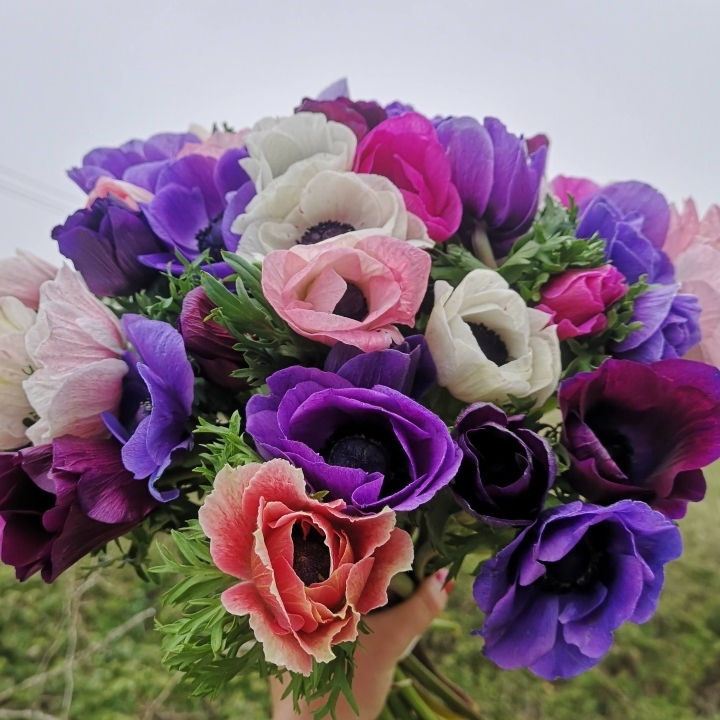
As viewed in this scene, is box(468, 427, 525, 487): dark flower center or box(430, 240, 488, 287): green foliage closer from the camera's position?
box(468, 427, 525, 487): dark flower center

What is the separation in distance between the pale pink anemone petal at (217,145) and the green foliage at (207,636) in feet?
1.16

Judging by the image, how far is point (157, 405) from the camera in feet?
1.36

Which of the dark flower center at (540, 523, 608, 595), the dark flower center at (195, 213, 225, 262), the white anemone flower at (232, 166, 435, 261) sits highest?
the white anemone flower at (232, 166, 435, 261)

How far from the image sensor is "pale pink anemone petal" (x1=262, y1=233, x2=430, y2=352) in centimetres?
39

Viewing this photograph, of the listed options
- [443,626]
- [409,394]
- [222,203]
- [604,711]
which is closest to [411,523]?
[409,394]

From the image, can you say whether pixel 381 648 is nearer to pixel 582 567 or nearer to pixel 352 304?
pixel 582 567

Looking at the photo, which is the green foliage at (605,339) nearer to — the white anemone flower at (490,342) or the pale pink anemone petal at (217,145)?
the white anemone flower at (490,342)

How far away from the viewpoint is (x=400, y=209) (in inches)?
19.0

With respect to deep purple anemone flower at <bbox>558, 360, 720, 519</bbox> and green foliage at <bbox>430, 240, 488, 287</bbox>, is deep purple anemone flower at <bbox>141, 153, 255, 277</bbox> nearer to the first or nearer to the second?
green foliage at <bbox>430, 240, 488, 287</bbox>

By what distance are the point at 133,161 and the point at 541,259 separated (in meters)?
0.41

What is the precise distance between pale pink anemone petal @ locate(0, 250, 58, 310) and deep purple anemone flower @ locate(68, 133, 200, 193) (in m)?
0.12

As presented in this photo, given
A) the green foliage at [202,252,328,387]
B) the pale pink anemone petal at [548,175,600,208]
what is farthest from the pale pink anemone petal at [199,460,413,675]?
the pale pink anemone petal at [548,175,600,208]

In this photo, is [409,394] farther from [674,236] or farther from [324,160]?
[674,236]

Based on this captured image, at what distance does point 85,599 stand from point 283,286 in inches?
27.3
